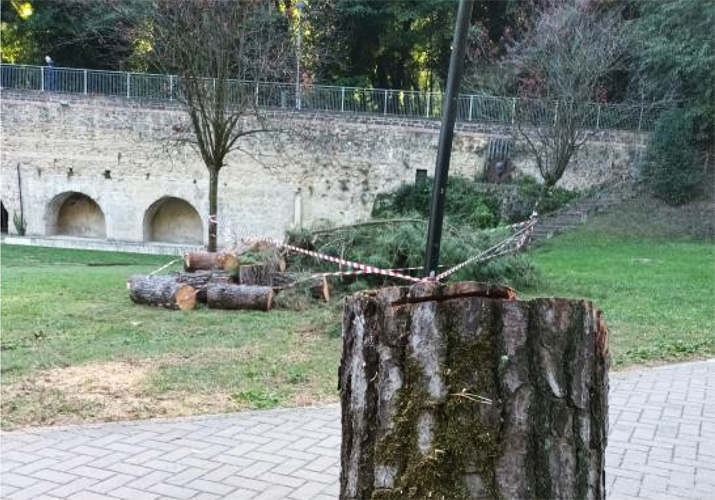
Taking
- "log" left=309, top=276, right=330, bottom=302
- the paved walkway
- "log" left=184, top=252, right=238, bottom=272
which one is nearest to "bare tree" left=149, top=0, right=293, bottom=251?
"log" left=184, top=252, right=238, bottom=272

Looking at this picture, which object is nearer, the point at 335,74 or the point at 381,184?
the point at 381,184

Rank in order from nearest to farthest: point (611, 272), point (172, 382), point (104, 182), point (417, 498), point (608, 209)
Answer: point (417, 498)
point (172, 382)
point (611, 272)
point (608, 209)
point (104, 182)

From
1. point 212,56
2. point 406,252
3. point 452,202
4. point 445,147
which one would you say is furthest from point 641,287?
point 452,202

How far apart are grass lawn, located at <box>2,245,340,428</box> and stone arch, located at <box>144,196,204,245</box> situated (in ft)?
53.6

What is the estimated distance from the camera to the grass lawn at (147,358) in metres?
5.60

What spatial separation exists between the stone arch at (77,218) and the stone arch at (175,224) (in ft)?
6.70

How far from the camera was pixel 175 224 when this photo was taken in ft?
92.5

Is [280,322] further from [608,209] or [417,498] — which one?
[608,209]

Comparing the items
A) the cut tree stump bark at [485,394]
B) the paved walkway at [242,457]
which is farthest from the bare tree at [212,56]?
the cut tree stump bark at [485,394]

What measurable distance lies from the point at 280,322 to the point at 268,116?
16519mm

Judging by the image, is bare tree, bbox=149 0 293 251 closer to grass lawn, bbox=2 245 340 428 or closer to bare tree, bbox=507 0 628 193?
grass lawn, bbox=2 245 340 428

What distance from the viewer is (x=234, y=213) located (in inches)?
1027

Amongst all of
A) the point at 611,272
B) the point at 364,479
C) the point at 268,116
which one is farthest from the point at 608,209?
the point at 364,479

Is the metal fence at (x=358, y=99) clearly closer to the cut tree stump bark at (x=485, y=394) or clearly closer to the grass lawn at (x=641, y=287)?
the grass lawn at (x=641, y=287)
